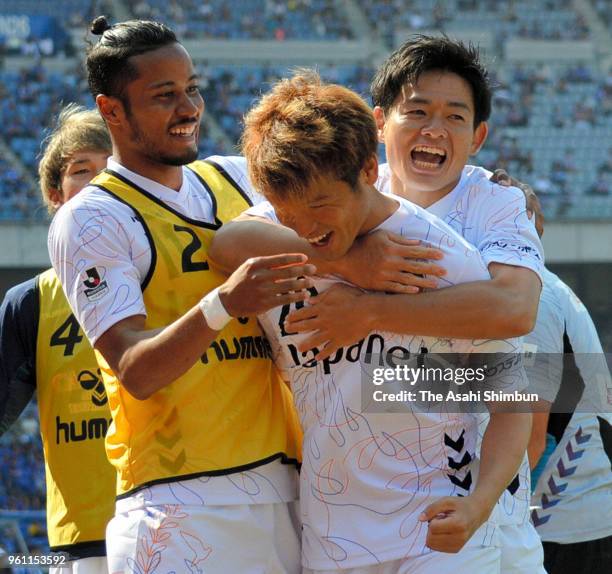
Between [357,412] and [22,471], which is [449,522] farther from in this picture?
[22,471]

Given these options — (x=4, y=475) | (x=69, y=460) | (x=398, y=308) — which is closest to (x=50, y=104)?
(x=4, y=475)

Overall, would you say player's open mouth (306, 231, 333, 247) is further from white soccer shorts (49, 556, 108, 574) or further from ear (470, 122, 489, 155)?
white soccer shorts (49, 556, 108, 574)

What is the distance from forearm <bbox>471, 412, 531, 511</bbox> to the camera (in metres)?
2.34

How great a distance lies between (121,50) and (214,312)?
806 mm

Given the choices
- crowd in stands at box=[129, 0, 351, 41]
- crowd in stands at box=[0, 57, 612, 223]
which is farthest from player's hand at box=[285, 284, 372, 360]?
crowd in stands at box=[129, 0, 351, 41]

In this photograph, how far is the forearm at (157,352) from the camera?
2.30 meters

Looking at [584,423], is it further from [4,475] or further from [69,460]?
[4,475]

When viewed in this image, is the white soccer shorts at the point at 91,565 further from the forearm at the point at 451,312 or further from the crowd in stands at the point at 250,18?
the crowd in stands at the point at 250,18

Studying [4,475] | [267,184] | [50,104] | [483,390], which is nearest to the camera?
[267,184]

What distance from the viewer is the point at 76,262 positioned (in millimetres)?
2541

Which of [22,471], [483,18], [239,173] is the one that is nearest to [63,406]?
[239,173]

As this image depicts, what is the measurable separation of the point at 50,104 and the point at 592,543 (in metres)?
20.2

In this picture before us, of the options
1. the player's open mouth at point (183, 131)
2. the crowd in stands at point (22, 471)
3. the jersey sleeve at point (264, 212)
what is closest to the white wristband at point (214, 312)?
the jersey sleeve at point (264, 212)

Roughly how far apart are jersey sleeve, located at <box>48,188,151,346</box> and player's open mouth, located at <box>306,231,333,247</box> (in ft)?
1.35
